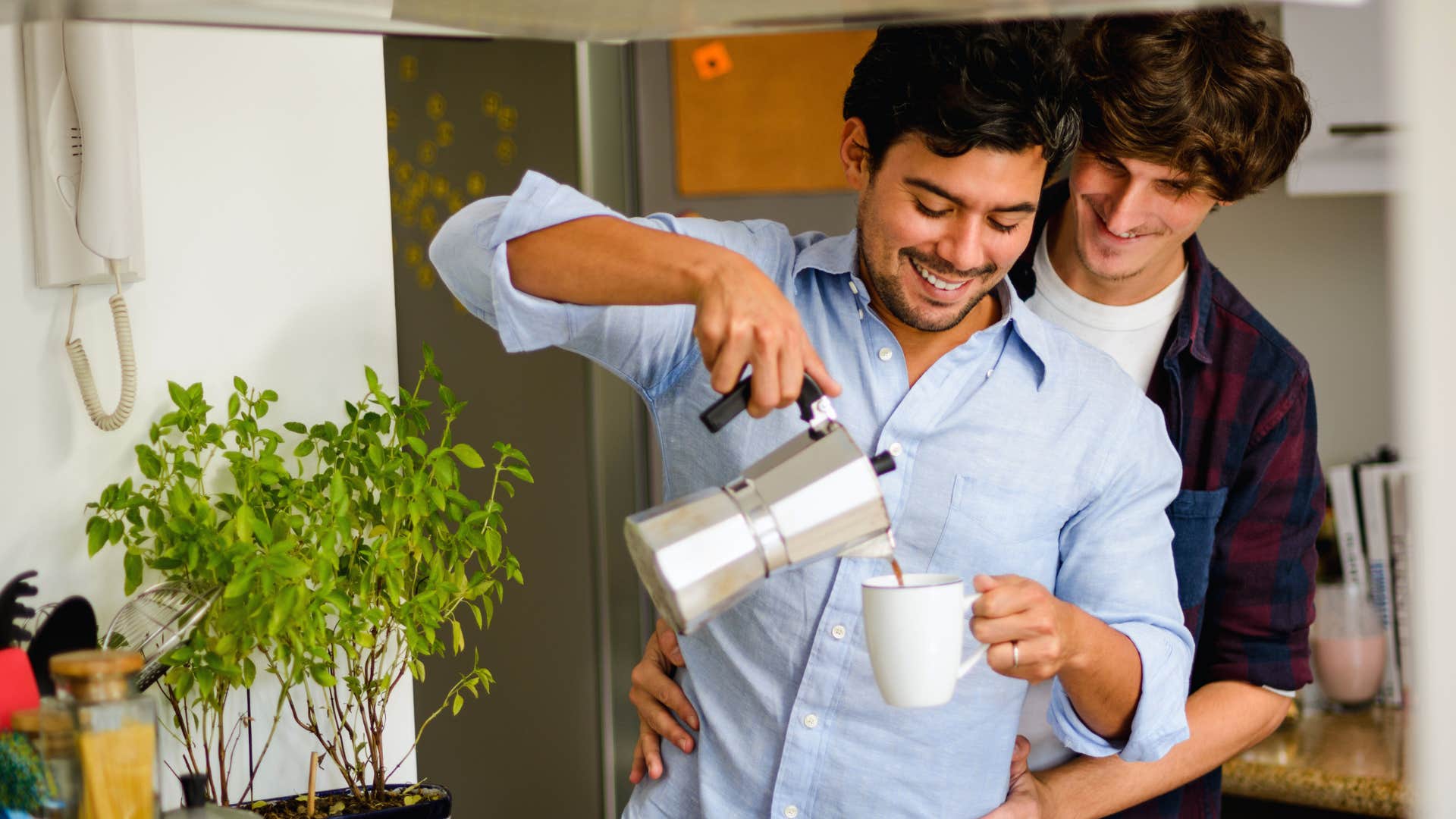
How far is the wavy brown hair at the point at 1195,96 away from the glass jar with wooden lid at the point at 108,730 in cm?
103

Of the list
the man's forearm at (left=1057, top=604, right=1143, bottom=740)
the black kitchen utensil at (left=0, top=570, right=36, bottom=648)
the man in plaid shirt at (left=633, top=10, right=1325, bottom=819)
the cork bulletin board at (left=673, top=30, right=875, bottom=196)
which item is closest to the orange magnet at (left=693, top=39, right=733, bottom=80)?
the cork bulletin board at (left=673, top=30, right=875, bottom=196)

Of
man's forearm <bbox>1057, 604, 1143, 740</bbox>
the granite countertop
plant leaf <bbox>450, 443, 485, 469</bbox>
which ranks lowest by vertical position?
the granite countertop

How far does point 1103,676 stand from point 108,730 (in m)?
0.70

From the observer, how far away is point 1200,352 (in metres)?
1.39

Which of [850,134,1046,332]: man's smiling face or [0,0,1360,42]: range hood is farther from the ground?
[0,0,1360,42]: range hood

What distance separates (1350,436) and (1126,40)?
4.37ft

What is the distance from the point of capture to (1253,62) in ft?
4.43

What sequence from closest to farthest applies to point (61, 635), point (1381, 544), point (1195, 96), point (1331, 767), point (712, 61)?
point (61, 635) < point (1195, 96) < point (1331, 767) < point (1381, 544) < point (712, 61)

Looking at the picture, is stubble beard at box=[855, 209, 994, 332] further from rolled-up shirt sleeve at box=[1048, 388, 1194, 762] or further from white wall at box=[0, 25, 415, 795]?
white wall at box=[0, 25, 415, 795]

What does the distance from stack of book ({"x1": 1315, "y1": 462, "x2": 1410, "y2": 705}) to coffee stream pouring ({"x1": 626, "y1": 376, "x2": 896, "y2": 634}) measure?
5.26ft

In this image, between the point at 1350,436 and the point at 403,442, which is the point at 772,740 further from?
the point at 1350,436

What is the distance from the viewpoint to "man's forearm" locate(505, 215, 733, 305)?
0.88 metres

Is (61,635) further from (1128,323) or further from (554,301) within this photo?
(1128,323)

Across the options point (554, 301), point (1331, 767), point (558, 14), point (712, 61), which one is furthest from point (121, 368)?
point (1331, 767)
